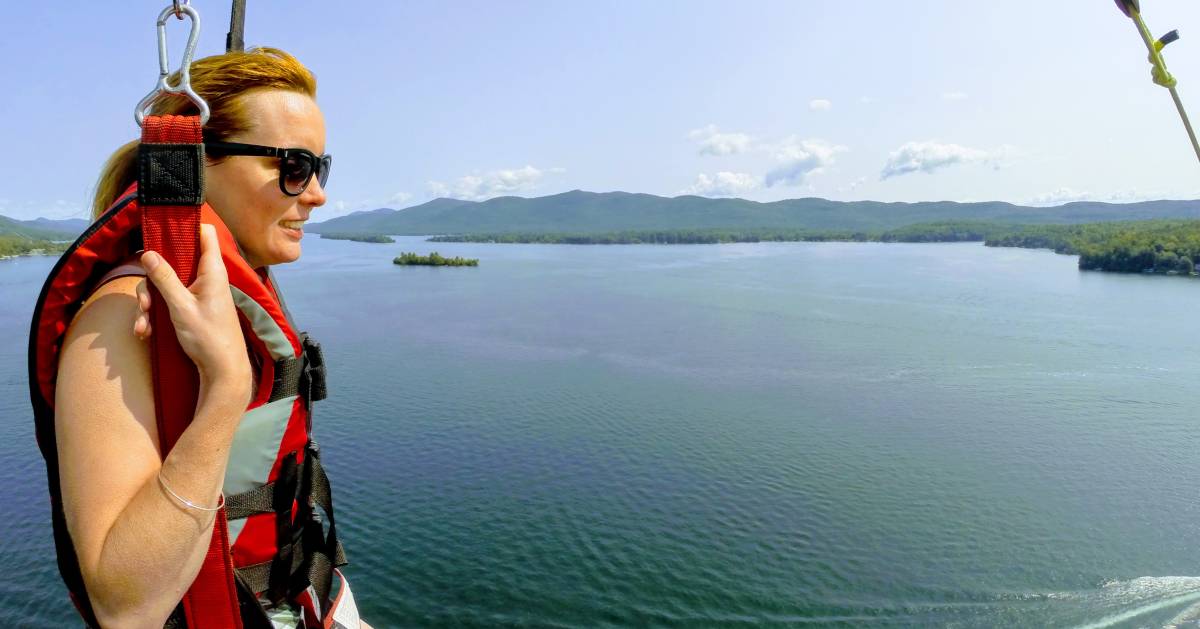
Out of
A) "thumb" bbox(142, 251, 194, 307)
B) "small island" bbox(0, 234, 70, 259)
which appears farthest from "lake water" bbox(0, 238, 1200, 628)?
"small island" bbox(0, 234, 70, 259)

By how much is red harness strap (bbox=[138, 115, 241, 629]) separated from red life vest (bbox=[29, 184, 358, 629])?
0.25 ft

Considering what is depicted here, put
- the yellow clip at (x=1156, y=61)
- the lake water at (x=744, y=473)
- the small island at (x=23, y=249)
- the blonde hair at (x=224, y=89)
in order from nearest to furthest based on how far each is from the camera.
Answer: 1. the blonde hair at (x=224, y=89)
2. the yellow clip at (x=1156, y=61)
3. the lake water at (x=744, y=473)
4. the small island at (x=23, y=249)

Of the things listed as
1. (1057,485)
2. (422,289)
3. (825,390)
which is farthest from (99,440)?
(422,289)

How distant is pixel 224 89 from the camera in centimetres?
107

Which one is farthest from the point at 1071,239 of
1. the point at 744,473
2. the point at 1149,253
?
the point at 744,473

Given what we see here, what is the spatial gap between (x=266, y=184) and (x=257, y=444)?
44cm

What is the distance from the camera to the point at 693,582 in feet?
35.4

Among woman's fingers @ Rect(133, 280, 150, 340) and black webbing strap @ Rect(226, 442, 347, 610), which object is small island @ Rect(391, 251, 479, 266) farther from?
woman's fingers @ Rect(133, 280, 150, 340)

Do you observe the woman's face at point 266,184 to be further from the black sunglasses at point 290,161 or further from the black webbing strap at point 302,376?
the black webbing strap at point 302,376

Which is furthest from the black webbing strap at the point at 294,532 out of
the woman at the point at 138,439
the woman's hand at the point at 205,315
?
the woman's hand at the point at 205,315

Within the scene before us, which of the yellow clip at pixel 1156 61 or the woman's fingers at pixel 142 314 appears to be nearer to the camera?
the woman's fingers at pixel 142 314

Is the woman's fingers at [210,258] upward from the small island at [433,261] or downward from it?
upward

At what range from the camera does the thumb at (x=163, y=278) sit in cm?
81

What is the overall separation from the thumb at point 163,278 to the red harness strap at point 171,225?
45 millimetres
